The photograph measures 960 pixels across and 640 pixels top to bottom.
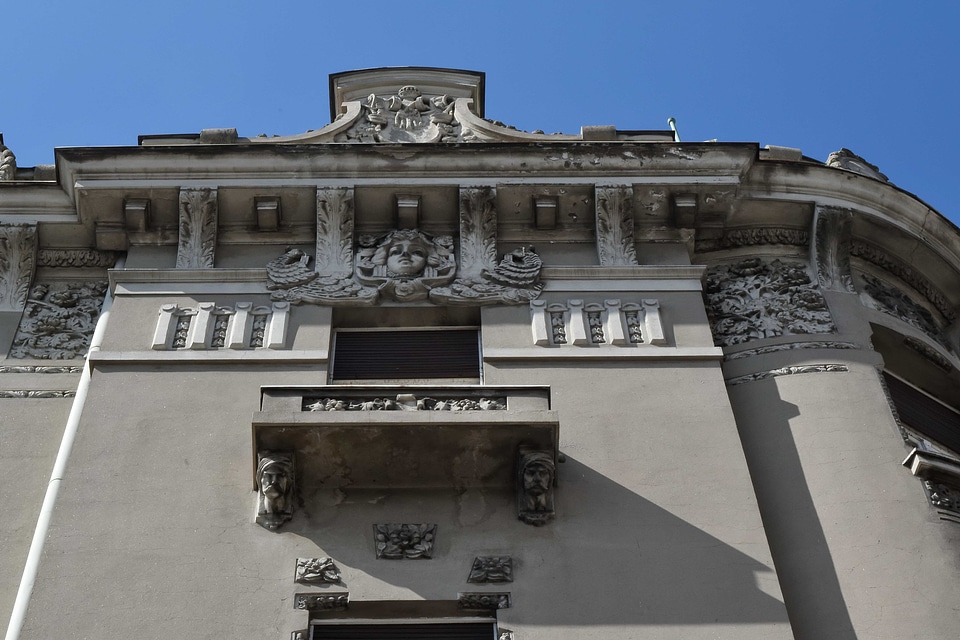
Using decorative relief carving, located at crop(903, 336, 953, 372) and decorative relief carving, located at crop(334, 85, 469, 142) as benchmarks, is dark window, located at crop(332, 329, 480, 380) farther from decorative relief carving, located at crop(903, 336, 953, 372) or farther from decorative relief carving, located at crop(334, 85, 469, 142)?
decorative relief carving, located at crop(903, 336, 953, 372)

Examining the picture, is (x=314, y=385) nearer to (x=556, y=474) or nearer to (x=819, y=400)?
(x=556, y=474)

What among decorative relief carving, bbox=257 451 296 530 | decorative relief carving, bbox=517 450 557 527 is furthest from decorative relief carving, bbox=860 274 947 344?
decorative relief carving, bbox=257 451 296 530

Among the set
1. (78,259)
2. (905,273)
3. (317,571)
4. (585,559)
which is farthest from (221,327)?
(905,273)

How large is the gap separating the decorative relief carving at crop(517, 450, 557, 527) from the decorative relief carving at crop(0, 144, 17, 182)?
761 centimetres

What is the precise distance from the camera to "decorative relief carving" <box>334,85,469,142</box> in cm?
1495

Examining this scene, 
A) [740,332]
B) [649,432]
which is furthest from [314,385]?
[740,332]

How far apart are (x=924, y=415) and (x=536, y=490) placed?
16.4 ft

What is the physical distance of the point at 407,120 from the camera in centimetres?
1520

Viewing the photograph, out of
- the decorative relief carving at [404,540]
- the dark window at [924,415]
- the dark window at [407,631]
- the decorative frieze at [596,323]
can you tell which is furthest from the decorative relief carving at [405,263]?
the dark window at [924,415]

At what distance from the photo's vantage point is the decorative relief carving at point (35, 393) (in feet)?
40.5

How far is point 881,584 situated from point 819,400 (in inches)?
85.9

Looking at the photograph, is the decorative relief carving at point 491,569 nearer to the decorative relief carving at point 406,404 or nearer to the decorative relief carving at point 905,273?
the decorative relief carving at point 406,404

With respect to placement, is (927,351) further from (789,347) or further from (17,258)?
(17,258)

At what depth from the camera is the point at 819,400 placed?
1205 cm
